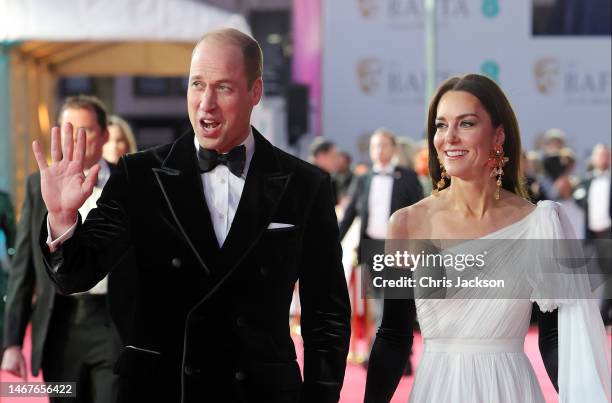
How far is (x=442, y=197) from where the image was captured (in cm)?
427

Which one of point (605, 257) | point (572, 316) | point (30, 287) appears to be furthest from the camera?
point (605, 257)

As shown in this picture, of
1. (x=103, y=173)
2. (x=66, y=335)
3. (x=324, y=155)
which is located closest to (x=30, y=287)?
(x=66, y=335)

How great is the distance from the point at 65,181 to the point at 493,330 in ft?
5.18

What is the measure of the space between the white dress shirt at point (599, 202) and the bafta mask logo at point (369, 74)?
10354 mm

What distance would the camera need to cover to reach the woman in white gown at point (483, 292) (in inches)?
158

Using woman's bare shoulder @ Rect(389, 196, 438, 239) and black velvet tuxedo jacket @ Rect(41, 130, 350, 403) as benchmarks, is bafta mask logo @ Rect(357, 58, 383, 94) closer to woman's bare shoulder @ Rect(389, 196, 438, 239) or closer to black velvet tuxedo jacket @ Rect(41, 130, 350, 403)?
woman's bare shoulder @ Rect(389, 196, 438, 239)

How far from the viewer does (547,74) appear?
67.3 feet

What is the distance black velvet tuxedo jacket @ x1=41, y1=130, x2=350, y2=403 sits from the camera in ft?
11.7

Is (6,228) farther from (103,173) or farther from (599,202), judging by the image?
(599,202)

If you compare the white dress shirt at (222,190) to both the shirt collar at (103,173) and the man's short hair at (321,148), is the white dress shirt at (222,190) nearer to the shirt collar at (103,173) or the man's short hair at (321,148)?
the shirt collar at (103,173)

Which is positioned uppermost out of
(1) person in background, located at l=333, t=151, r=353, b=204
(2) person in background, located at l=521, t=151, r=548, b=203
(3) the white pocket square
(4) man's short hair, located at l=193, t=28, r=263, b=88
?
(4) man's short hair, located at l=193, t=28, r=263, b=88

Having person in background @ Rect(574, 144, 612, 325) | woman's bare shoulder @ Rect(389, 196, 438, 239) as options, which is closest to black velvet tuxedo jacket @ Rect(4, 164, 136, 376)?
woman's bare shoulder @ Rect(389, 196, 438, 239)

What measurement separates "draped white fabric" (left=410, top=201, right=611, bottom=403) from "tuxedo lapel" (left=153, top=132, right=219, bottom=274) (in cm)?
90

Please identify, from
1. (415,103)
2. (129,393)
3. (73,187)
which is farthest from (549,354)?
(415,103)
